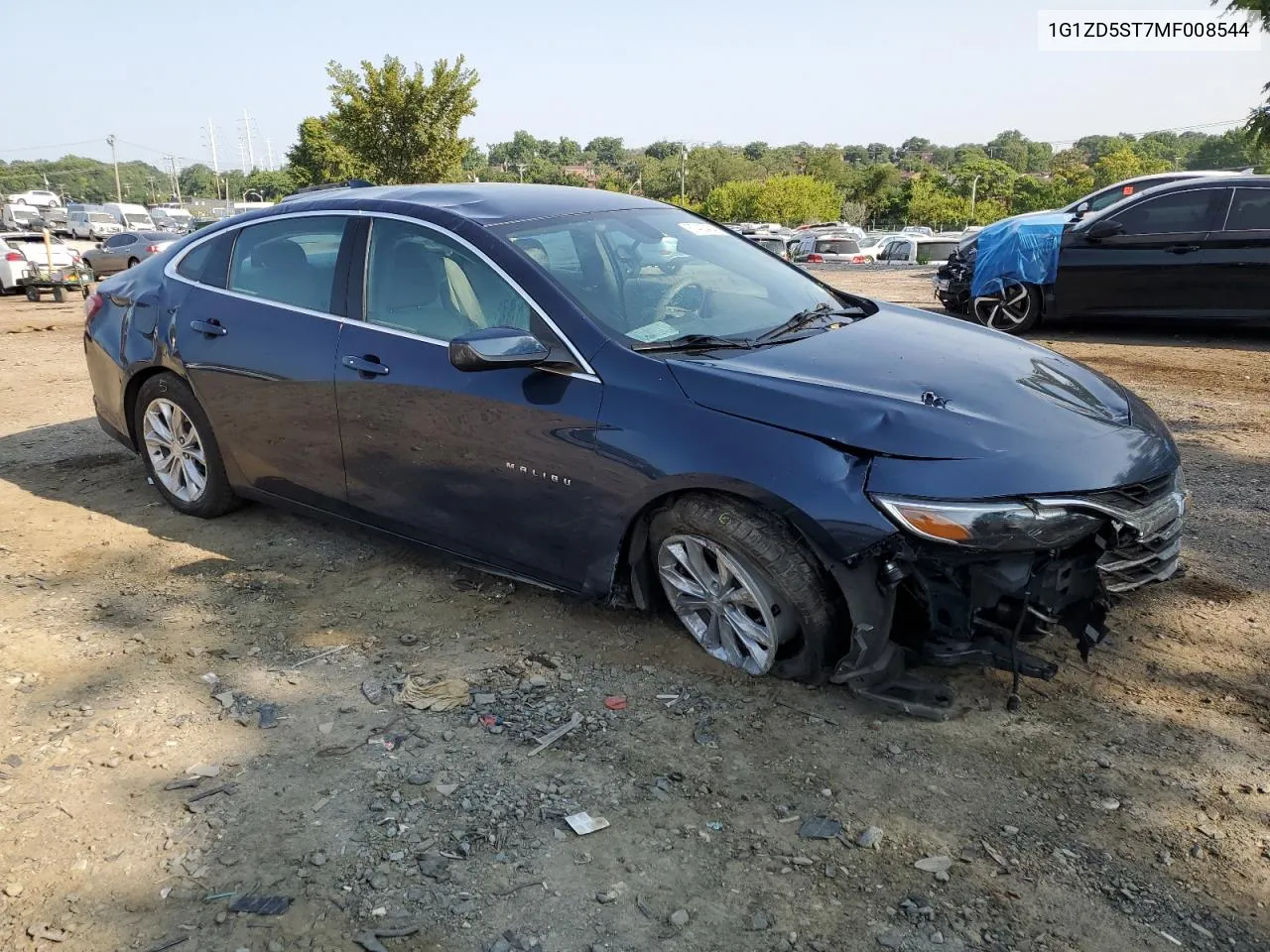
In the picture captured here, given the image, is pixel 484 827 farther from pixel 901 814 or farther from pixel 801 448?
pixel 801 448

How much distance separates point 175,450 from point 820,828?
3.88 metres

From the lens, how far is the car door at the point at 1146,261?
9469mm

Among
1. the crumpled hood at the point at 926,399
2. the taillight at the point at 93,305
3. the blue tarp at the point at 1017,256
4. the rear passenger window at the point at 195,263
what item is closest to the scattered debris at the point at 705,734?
the crumpled hood at the point at 926,399

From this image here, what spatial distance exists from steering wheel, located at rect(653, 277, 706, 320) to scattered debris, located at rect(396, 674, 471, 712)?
1531 millimetres

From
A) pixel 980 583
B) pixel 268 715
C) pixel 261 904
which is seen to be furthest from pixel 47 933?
pixel 980 583

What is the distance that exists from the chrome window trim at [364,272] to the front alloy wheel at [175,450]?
671mm

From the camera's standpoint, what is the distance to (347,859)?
2.61 meters

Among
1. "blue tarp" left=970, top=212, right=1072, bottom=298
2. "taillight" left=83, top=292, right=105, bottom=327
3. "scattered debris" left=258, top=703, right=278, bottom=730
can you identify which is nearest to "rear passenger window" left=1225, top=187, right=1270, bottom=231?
"blue tarp" left=970, top=212, right=1072, bottom=298

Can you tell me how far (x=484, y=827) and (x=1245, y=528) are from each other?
3888 millimetres

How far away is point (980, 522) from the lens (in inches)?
114

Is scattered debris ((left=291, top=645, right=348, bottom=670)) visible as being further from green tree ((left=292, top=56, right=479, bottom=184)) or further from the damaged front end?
green tree ((left=292, top=56, right=479, bottom=184))

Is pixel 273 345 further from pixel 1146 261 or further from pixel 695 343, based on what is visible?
pixel 1146 261

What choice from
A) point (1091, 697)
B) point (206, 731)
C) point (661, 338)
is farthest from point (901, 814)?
point (206, 731)

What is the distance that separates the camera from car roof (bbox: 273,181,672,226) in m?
4.08
